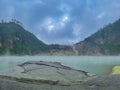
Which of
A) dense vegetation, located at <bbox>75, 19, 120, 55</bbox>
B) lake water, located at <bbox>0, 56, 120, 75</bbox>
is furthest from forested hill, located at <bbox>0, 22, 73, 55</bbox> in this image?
lake water, located at <bbox>0, 56, 120, 75</bbox>

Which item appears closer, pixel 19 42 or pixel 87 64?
pixel 87 64

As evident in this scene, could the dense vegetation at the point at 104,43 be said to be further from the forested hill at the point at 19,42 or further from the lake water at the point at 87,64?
the lake water at the point at 87,64

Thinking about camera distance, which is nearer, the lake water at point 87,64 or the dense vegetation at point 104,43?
the lake water at point 87,64

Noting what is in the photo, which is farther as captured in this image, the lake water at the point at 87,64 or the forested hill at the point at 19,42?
the forested hill at the point at 19,42

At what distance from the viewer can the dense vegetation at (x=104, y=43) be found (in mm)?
118938

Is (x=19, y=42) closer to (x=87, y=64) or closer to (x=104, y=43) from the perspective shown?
(x=104, y=43)

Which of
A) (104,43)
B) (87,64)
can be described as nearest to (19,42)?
(104,43)

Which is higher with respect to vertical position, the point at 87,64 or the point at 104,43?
the point at 104,43

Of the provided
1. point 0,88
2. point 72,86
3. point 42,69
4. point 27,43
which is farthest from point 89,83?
point 27,43

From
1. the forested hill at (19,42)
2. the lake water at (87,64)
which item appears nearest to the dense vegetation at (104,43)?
the forested hill at (19,42)

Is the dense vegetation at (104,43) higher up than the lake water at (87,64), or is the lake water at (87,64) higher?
the dense vegetation at (104,43)

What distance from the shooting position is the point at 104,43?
404 ft

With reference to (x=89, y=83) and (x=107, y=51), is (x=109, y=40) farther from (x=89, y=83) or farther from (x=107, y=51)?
(x=89, y=83)

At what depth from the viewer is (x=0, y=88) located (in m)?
8.20
